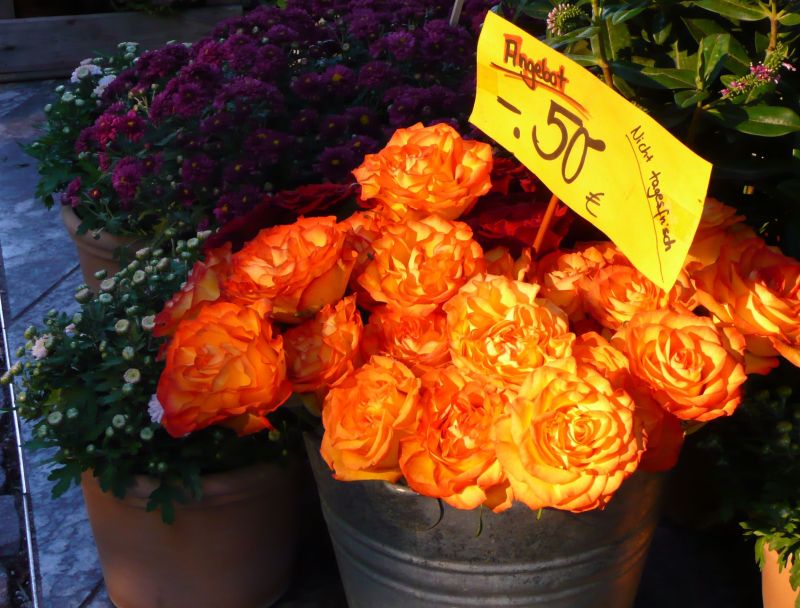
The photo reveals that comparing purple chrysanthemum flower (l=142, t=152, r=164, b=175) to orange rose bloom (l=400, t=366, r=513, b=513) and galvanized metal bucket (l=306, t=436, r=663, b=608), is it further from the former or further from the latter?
orange rose bloom (l=400, t=366, r=513, b=513)

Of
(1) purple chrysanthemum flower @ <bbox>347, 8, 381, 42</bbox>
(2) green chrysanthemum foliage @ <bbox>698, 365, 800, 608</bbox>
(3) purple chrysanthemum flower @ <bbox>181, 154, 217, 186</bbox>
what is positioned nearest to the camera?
(2) green chrysanthemum foliage @ <bbox>698, 365, 800, 608</bbox>

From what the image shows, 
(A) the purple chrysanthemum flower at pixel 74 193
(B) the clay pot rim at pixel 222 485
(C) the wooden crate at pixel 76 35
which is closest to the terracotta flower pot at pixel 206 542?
(B) the clay pot rim at pixel 222 485

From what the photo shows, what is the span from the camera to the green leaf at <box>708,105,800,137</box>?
141 cm

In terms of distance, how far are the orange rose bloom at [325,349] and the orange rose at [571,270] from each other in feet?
0.84

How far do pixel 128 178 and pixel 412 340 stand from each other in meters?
1.29

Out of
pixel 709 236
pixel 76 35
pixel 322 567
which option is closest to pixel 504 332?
pixel 709 236

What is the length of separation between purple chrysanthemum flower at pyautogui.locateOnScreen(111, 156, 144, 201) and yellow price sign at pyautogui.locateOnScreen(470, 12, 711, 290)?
1.21 metres

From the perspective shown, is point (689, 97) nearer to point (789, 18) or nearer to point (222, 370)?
point (789, 18)

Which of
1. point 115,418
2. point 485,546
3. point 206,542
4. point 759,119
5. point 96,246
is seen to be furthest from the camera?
point 96,246

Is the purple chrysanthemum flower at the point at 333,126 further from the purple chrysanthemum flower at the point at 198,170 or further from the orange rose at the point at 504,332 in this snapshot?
the orange rose at the point at 504,332

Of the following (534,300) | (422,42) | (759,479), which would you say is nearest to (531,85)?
(534,300)

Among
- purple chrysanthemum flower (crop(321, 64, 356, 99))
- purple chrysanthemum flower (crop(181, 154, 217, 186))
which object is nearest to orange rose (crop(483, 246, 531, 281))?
purple chrysanthemum flower (crop(181, 154, 217, 186))

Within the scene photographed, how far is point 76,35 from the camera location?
474 cm

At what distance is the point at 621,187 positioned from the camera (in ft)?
4.07
